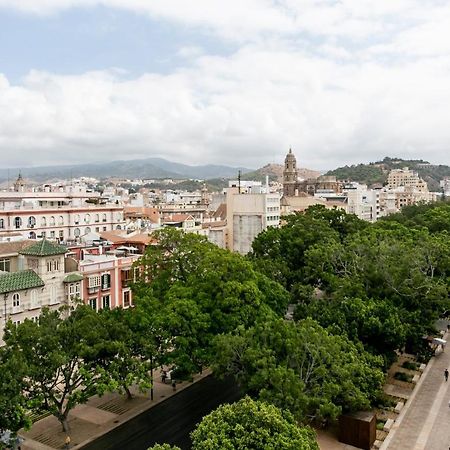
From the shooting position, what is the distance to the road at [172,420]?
29.5 metres

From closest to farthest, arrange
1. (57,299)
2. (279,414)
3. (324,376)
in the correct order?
(279,414) < (324,376) < (57,299)

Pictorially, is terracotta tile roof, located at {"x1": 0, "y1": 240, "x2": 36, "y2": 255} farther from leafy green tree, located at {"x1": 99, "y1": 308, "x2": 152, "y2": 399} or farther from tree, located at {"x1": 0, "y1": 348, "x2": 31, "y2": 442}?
tree, located at {"x1": 0, "y1": 348, "x2": 31, "y2": 442}

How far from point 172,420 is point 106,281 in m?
20.8

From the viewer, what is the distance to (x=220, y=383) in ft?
127

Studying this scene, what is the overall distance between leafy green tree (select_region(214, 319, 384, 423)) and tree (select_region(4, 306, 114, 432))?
725cm

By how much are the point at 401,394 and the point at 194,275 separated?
17.3 m

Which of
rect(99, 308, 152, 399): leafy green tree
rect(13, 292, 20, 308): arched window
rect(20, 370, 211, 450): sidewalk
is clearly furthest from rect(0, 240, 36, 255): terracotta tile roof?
rect(99, 308, 152, 399): leafy green tree

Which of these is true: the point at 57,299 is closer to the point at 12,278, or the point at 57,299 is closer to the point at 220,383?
the point at 12,278

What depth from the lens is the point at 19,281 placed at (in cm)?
4141

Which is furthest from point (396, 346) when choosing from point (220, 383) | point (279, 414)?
point (279, 414)

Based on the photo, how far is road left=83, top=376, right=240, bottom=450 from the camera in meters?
29.5

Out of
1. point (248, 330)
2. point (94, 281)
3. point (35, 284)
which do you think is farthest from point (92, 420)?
point (94, 281)

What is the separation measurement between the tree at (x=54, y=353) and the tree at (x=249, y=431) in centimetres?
912

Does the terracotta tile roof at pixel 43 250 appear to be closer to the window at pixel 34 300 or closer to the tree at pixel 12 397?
the window at pixel 34 300
